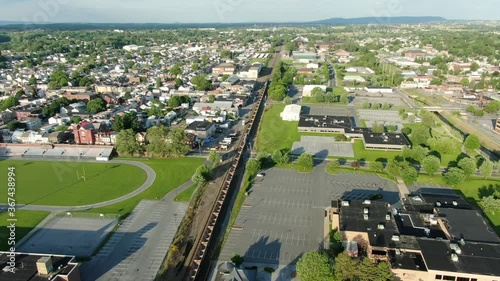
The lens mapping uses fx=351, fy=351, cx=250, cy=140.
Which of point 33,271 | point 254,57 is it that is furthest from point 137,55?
point 33,271

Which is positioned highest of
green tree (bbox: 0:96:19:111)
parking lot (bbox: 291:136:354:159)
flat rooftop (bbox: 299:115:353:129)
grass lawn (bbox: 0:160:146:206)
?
green tree (bbox: 0:96:19:111)

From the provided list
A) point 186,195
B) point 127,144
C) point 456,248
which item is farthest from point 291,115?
point 456,248

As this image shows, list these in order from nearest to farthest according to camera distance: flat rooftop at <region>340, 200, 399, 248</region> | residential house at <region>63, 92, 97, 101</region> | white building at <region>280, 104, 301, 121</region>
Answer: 1. flat rooftop at <region>340, 200, 399, 248</region>
2. white building at <region>280, 104, 301, 121</region>
3. residential house at <region>63, 92, 97, 101</region>

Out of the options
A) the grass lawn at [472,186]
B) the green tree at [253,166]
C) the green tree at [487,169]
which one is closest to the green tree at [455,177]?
the grass lawn at [472,186]

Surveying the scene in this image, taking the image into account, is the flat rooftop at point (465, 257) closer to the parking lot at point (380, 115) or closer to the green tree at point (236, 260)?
the green tree at point (236, 260)

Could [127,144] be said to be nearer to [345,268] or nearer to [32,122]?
[32,122]

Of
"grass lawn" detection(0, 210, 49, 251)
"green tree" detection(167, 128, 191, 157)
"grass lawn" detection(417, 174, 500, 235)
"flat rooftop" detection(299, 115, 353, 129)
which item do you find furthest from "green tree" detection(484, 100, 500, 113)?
"grass lawn" detection(0, 210, 49, 251)

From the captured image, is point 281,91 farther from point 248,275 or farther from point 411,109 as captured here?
point 248,275

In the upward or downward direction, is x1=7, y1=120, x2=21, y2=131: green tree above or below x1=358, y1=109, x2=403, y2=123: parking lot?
above

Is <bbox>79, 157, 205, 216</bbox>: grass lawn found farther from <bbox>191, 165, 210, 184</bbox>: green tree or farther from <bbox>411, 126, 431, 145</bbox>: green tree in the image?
<bbox>411, 126, 431, 145</bbox>: green tree
